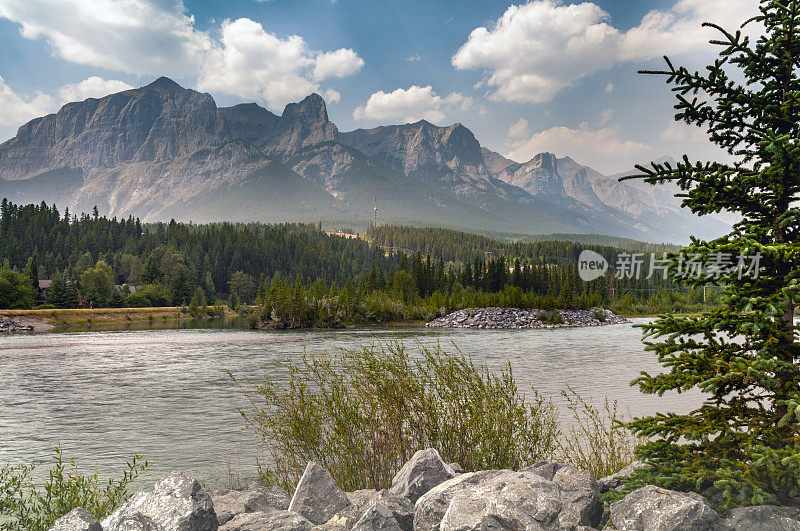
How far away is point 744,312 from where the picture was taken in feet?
21.5

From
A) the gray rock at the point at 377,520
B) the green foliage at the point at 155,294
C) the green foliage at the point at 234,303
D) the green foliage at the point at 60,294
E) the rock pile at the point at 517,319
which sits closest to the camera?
the gray rock at the point at 377,520

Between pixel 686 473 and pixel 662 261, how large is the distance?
2.81 meters

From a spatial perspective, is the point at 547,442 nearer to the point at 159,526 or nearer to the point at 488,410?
the point at 488,410

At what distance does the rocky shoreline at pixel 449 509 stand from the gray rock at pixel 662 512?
1cm

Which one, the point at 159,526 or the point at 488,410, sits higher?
the point at 488,410

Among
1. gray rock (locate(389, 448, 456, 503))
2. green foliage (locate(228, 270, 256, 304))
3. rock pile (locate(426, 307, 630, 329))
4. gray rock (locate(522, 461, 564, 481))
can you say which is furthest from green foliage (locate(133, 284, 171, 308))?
gray rock (locate(522, 461, 564, 481))

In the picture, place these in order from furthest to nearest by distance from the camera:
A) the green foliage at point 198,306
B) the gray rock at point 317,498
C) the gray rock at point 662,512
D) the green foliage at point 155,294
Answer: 1. the green foliage at point 198,306
2. the green foliage at point 155,294
3. the gray rock at point 317,498
4. the gray rock at point 662,512

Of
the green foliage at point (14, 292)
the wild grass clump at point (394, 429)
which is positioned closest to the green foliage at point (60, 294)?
the green foliage at point (14, 292)

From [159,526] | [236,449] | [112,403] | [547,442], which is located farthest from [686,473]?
[112,403]

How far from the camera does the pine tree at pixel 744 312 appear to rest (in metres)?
6.61

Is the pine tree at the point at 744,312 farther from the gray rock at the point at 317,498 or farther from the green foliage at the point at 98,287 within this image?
the green foliage at the point at 98,287

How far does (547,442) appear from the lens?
37.6ft

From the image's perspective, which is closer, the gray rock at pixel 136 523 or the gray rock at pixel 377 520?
the gray rock at pixel 377 520

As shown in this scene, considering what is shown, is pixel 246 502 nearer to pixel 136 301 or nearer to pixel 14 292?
pixel 14 292
